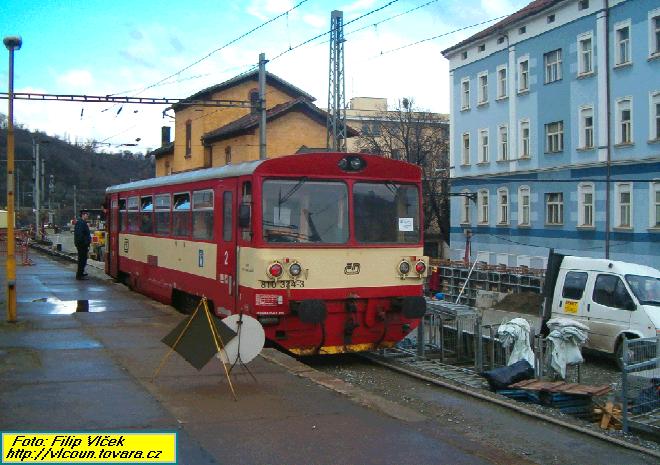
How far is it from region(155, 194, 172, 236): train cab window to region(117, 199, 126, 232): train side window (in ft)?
13.3

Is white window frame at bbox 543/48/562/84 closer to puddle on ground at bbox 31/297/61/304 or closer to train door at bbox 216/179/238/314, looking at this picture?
puddle on ground at bbox 31/297/61/304

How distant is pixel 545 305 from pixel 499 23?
25312mm

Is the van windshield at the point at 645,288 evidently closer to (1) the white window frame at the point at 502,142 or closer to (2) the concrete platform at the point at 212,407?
(2) the concrete platform at the point at 212,407

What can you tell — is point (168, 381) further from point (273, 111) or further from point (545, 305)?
point (273, 111)

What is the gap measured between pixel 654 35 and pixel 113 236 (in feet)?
69.0

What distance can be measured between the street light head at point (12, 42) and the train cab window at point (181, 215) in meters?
3.82

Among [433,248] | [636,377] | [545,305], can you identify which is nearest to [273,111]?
[433,248]

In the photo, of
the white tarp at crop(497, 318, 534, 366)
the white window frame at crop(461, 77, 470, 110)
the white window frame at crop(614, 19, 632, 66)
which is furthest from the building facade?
the white tarp at crop(497, 318, 534, 366)

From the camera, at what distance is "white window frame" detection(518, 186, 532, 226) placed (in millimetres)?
37000

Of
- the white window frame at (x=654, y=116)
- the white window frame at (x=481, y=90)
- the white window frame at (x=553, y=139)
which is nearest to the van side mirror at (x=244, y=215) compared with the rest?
the white window frame at (x=654, y=116)

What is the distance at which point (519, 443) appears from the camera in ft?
23.7

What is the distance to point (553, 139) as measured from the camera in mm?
35344

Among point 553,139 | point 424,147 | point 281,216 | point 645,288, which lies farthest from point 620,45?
point 424,147

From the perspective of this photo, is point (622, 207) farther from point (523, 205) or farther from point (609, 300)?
point (609, 300)
